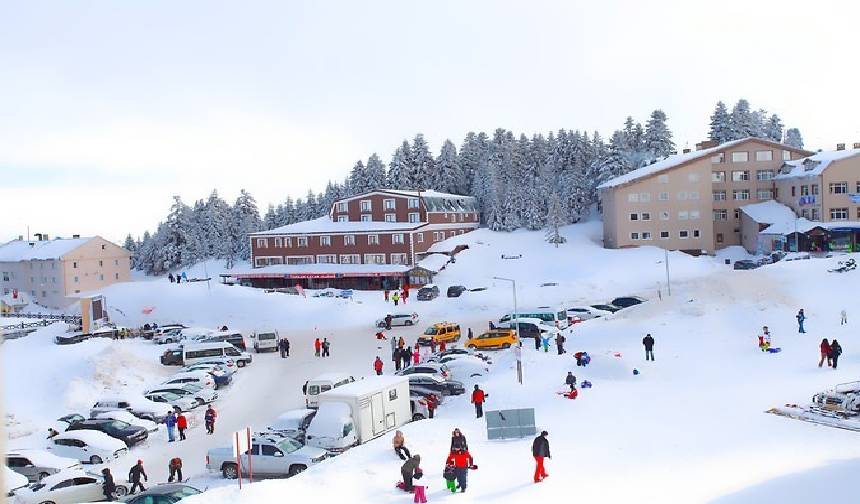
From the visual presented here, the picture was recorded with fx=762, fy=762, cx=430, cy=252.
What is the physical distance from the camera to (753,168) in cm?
7531

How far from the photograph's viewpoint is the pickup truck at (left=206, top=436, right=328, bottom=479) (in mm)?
21234

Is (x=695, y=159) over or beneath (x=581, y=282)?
over

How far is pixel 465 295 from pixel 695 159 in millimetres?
30778

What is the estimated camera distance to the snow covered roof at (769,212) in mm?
69938

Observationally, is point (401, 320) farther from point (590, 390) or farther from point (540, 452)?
point (540, 452)

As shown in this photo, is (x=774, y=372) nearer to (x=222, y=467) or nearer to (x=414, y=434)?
(x=414, y=434)

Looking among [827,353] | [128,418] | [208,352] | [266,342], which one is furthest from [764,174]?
[128,418]

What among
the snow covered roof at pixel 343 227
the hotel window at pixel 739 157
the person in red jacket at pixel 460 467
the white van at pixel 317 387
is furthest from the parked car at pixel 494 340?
the hotel window at pixel 739 157

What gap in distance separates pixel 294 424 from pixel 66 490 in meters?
7.15

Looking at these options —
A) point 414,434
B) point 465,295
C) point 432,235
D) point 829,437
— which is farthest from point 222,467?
point 432,235

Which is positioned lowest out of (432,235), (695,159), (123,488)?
(123,488)

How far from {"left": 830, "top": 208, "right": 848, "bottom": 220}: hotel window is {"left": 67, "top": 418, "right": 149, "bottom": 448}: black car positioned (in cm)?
6097

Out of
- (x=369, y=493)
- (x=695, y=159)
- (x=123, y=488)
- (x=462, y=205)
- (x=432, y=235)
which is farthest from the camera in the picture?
(x=462, y=205)

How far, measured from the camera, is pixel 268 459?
21.5m
